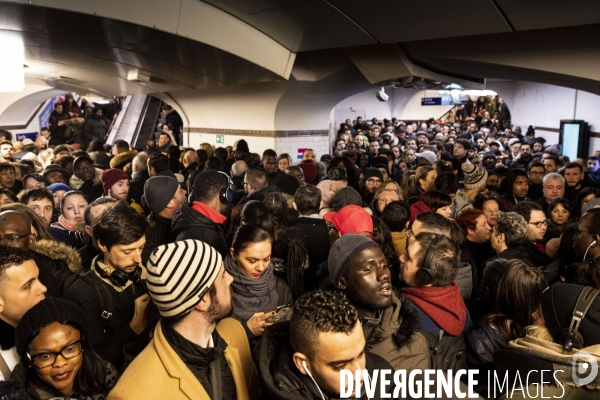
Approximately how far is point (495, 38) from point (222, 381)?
257 inches

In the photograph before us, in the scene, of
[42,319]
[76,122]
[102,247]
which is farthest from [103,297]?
[76,122]

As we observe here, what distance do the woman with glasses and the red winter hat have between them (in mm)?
1994

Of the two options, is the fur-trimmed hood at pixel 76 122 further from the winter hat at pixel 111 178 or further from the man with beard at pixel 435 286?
the man with beard at pixel 435 286

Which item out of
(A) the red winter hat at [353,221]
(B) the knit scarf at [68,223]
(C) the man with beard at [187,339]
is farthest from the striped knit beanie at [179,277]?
(B) the knit scarf at [68,223]

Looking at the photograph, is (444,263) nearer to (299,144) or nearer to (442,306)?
(442,306)

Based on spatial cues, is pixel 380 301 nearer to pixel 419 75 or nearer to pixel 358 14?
pixel 358 14

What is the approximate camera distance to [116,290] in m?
2.64

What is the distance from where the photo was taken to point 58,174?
5.89 m

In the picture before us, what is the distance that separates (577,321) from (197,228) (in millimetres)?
2518

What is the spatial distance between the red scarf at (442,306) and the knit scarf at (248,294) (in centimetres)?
81

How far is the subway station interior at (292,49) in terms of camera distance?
5.62 metres

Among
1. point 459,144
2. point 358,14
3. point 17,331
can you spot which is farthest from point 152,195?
point 459,144

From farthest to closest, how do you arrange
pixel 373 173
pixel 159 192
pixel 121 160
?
pixel 121 160 → pixel 373 173 → pixel 159 192

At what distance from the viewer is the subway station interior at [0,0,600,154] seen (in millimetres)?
5621
